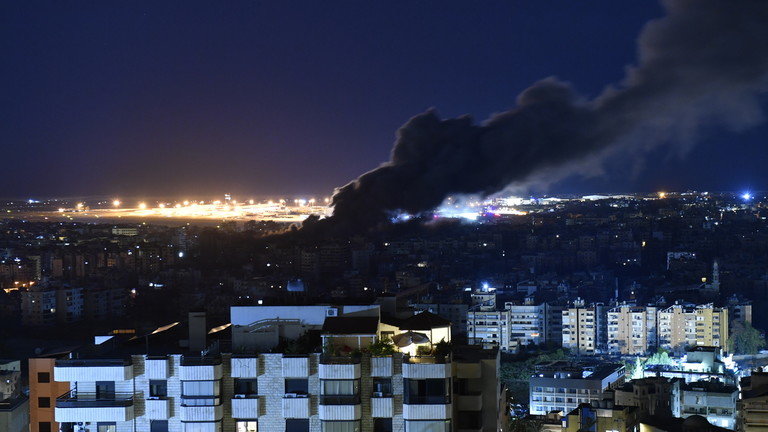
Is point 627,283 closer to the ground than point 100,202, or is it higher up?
closer to the ground

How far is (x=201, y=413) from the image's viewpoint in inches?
167

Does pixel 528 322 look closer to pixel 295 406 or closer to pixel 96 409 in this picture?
pixel 295 406

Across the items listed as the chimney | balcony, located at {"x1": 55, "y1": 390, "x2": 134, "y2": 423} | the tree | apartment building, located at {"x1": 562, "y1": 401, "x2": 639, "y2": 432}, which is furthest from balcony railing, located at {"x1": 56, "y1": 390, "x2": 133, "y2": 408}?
the tree

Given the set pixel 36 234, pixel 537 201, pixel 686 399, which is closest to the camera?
pixel 686 399

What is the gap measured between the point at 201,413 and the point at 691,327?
1793 cm

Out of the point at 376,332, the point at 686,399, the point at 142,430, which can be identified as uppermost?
the point at 376,332

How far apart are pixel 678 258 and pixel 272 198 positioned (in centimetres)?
1147

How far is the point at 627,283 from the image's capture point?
27953 mm

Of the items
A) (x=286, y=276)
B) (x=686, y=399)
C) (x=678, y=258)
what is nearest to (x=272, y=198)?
(x=286, y=276)

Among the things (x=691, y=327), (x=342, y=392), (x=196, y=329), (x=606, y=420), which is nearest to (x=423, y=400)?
(x=342, y=392)

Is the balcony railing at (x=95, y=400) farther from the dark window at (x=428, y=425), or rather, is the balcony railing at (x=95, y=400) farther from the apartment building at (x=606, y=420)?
the apartment building at (x=606, y=420)

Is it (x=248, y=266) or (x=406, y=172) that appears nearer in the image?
(x=406, y=172)

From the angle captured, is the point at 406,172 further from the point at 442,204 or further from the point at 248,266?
the point at 248,266

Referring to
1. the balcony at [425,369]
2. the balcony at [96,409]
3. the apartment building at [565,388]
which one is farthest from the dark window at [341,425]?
the apartment building at [565,388]
